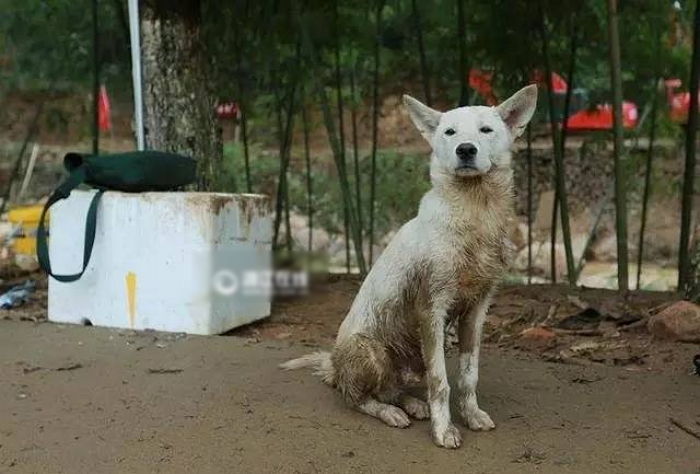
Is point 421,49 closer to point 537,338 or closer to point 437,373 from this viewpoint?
point 537,338

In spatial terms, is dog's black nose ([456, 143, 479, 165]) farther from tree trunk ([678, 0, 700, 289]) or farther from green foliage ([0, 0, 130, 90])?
green foliage ([0, 0, 130, 90])

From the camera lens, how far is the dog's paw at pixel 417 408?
3541 millimetres

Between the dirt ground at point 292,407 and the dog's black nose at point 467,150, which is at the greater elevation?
the dog's black nose at point 467,150

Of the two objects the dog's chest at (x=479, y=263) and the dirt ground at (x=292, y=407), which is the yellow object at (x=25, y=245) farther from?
the dog's chest at (x=479, y=263)

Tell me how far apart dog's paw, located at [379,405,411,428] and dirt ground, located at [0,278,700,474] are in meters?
0.04

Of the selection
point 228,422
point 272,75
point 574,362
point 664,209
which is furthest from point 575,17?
point 664,209

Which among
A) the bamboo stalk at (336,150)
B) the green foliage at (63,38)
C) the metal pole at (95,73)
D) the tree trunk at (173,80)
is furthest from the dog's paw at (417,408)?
the green foliage at (63,38)

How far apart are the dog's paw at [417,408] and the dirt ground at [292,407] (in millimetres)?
128

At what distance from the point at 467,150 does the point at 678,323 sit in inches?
92.0

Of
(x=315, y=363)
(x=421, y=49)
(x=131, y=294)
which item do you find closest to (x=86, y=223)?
(x=131, y=294)

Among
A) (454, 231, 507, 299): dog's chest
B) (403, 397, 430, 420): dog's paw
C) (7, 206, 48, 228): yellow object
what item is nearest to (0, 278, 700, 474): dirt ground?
(403, 397, 430, 420): dog's paw

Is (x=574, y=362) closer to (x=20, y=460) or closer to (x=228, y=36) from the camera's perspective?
(x=20, y=460)

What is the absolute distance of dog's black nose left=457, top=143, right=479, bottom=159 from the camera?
10.4 ft

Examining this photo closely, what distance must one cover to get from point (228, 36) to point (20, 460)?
5.29 meters
